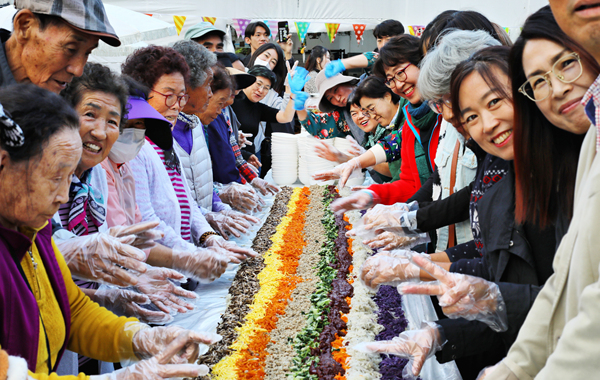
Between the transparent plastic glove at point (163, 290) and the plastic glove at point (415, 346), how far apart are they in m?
0.83

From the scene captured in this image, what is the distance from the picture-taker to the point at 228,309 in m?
2.16

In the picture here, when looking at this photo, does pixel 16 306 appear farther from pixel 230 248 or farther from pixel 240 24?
pixel 240 24

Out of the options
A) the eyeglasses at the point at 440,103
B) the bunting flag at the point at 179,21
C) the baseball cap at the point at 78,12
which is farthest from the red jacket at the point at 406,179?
the bunting flag at the point at 179,21

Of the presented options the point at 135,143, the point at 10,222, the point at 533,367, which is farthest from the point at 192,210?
the point at 533,367

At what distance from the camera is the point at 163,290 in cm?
195

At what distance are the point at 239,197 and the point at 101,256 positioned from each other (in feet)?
7.16

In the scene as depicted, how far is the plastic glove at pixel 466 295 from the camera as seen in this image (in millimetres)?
1365

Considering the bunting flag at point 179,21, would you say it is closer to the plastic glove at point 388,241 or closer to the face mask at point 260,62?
the face mask at point 260,62

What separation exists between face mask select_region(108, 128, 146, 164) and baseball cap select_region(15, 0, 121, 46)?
1.47 feet

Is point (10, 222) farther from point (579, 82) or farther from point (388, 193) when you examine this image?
point (388, 193)

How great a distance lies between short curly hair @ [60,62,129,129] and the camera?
182cm

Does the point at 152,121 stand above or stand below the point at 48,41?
below

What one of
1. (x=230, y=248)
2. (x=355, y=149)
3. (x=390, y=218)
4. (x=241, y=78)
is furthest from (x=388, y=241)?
(x=241, y=78)

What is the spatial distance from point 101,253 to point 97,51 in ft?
12.7
